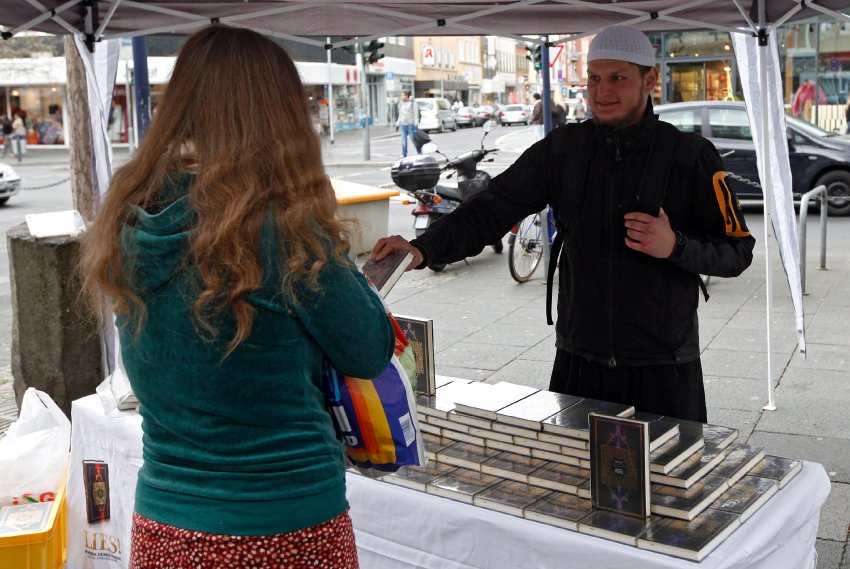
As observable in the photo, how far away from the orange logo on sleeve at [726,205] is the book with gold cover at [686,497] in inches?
31.9

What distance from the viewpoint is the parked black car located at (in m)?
14.0

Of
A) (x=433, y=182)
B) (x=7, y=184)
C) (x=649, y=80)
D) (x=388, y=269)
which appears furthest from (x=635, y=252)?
(x=7, y=184)

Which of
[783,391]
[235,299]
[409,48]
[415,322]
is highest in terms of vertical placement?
[409,48]

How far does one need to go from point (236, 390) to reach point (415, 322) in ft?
5.28

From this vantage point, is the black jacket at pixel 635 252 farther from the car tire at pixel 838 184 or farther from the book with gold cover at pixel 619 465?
the car tire at pixel 838 184

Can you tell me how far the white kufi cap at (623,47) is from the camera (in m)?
3.02

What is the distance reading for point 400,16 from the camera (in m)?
5.00

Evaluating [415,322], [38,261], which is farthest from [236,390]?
[38,261]

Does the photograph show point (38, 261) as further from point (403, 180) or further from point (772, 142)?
point (403, 180)

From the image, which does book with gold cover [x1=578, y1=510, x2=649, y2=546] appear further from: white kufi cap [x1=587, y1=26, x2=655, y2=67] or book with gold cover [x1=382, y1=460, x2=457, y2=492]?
white kufi cap [x1=587, y1=26, x2=655, y2=67]

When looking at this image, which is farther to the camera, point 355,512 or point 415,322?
point 415,322

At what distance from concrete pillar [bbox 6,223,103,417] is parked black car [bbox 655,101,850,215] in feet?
33.8

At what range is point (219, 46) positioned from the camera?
1.80 meters

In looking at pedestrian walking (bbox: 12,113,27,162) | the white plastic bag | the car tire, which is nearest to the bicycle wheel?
the car tire
